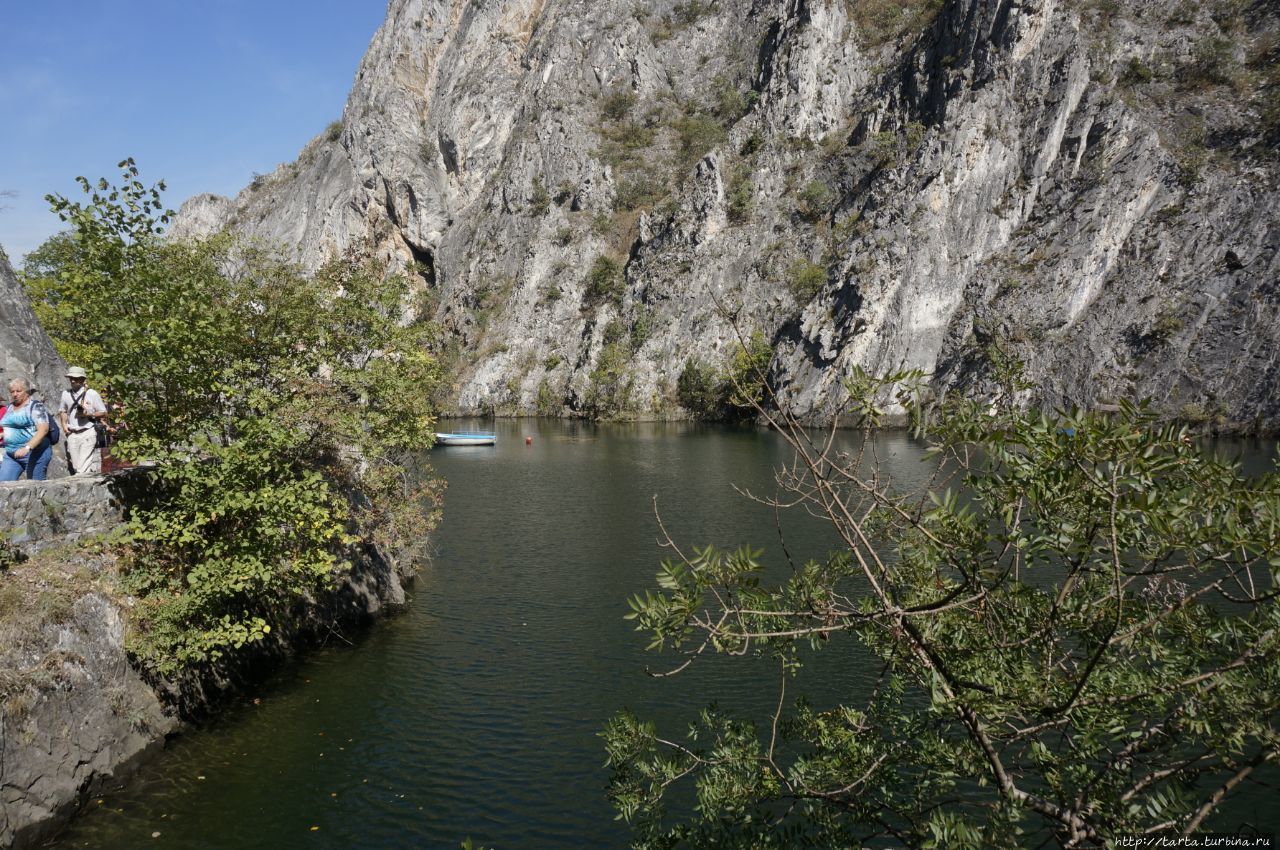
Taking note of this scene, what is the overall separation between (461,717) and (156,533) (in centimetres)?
663

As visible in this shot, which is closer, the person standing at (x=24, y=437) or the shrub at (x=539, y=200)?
the person standing at (x=24, y=437)

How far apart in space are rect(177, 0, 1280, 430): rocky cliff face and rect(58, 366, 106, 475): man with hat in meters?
36.6

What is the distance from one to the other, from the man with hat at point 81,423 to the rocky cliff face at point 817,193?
36.6 meters

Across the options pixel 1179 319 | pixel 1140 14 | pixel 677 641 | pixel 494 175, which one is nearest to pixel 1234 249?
pixel 1179 319

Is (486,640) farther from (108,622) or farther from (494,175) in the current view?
(494,175)

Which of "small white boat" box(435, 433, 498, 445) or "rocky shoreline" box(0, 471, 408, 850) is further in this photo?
"small white boat" box(435, 433, 498, 445)

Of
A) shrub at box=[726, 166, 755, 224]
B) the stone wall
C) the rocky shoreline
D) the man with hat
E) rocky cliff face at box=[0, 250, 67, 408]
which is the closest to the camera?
the rocky shoreline

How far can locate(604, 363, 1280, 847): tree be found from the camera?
390 centimetres

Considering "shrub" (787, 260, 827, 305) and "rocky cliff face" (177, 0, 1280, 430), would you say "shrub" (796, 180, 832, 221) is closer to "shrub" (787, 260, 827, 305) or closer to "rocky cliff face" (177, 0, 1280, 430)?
"rocky cliff face" (177, 0, 1280, 430)

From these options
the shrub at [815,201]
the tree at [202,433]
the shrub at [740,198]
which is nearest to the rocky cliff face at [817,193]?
the shrub at [815,201]

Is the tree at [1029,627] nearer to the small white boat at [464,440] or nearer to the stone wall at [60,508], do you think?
the stone wall at [60,508]

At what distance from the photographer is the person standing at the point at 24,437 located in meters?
12.6

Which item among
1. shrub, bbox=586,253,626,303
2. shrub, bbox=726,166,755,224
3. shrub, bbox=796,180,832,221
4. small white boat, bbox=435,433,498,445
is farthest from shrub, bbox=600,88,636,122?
small white boat, bbox=435,433,498,445

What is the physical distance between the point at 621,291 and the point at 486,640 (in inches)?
3447
